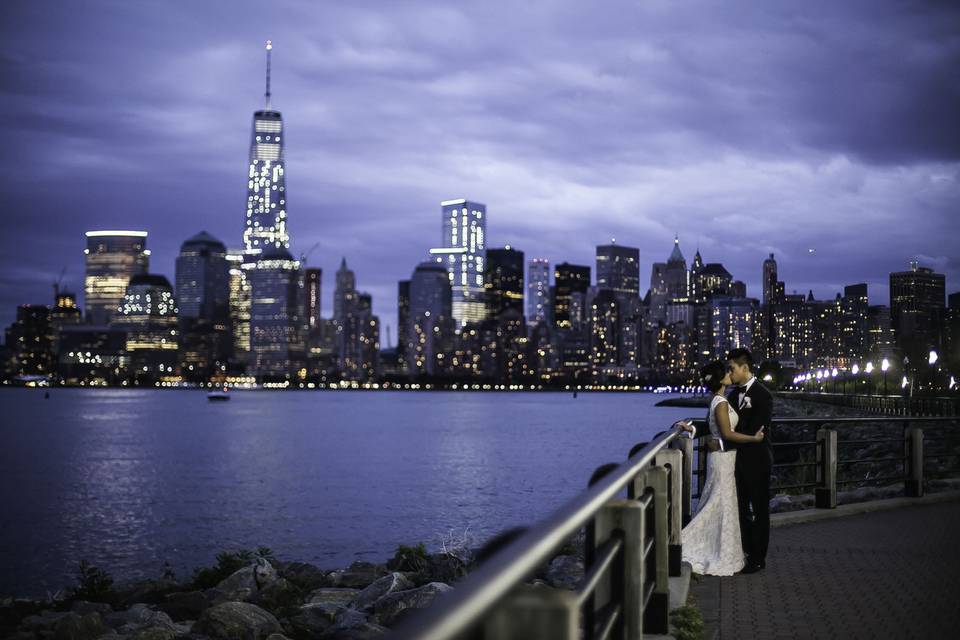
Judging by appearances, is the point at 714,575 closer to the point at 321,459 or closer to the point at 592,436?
the point at 321,459

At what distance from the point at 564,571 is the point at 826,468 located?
421 cm

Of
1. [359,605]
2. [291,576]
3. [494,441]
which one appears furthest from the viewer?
[494,441]

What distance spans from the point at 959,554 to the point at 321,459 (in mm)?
65394

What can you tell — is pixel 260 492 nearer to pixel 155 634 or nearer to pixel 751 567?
pixel 155 634

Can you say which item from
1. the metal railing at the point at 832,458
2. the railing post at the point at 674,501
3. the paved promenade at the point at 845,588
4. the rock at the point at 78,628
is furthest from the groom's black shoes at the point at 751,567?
the rock at the point at 78,628

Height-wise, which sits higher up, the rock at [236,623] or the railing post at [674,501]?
the railing post at [674,501]

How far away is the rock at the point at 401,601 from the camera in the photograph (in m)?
14.3

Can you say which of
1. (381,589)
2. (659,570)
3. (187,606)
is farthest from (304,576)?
(659,570)

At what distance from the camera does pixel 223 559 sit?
885 inches

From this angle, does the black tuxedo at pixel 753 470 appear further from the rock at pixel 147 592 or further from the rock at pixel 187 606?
the rock at pixel 147 592

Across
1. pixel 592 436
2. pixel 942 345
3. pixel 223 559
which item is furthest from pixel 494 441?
pixel 942 345

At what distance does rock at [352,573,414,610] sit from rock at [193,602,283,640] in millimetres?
1652

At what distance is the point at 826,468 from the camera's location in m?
15.2

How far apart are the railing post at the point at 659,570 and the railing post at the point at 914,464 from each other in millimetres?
11788
